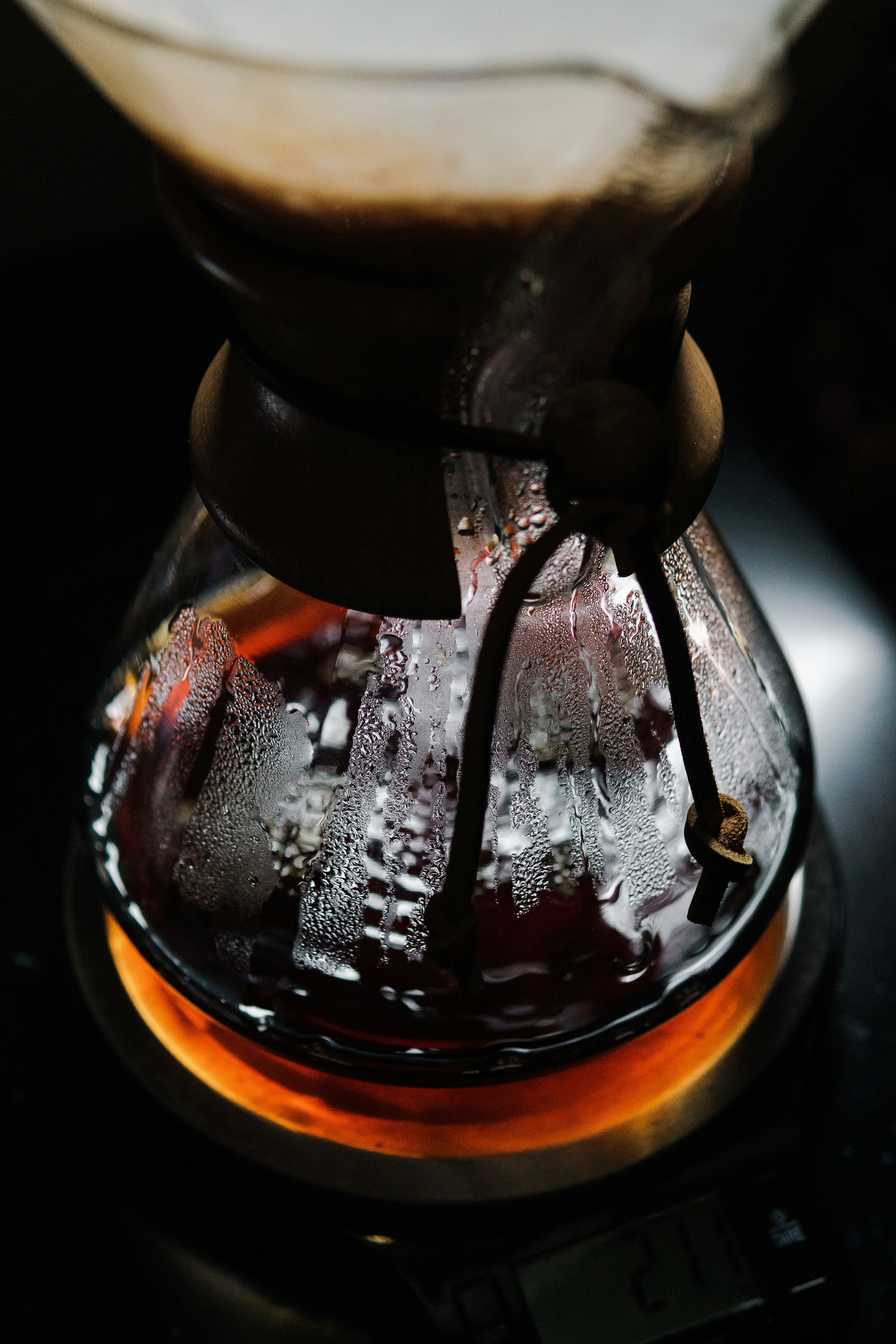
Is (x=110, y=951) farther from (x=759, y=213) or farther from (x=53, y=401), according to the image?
(x=759, y=213)

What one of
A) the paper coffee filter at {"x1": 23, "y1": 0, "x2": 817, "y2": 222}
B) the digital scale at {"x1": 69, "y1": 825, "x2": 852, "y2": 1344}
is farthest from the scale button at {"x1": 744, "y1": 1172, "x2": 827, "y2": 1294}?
the paper coffee filter at {"x1": 23, "y1": 0, "x2": 817, "y2": 222}

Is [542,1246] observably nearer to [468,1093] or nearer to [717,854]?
[468,1093]

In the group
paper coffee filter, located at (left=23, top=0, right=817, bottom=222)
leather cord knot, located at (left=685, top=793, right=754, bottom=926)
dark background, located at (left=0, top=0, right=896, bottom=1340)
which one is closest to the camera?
paper coffee filter, located at (left=23, top=0, right=817, bottom=222)

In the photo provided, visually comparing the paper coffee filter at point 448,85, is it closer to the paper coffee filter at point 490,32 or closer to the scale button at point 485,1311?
the paper coffee filter at point 490,32

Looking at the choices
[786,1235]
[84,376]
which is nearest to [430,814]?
[786,1235]

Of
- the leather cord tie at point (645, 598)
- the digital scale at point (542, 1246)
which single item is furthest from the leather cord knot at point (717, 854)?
the digital scale at point (542, 1246)

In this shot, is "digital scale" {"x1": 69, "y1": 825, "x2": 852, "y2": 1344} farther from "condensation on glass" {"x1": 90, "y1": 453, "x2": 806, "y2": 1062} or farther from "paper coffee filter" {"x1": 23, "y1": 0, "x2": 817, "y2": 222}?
"paper coffee filter" {"x1": 23, "y1": 0, "x2": 817, "y2": 222}
